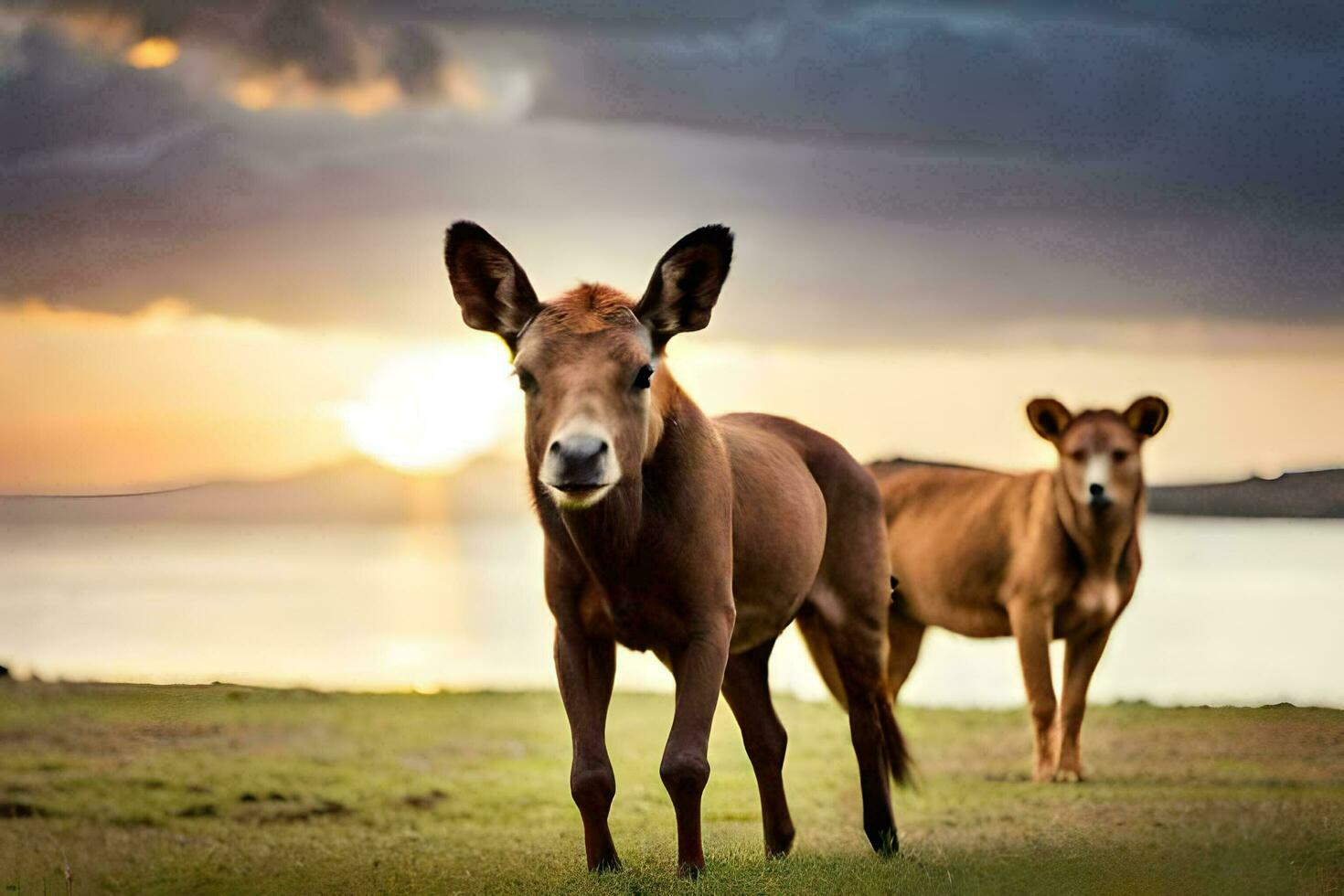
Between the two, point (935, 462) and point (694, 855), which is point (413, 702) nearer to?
point (935, 462)

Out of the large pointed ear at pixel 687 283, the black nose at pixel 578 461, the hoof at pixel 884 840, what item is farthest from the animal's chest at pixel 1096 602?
the black nose at pixel 578 461

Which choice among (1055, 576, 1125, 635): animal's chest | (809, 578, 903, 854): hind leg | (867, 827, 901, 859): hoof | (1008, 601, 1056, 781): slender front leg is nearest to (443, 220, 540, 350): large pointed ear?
(809, 578, 903, 854): hind leg

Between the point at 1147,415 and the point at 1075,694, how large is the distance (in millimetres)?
2582

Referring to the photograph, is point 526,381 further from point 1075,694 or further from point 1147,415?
point 1075,694

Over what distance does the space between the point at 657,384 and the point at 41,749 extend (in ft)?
25.2

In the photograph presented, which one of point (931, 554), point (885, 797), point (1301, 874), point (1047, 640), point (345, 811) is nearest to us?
point (1301, 874)

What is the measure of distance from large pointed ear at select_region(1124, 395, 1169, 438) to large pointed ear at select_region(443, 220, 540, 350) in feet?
24.5

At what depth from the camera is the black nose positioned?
6773 millimetres

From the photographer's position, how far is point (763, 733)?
376 inches

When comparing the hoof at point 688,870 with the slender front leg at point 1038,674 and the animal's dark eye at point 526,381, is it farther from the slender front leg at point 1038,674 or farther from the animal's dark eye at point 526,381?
the slender front leg at point 1038,674

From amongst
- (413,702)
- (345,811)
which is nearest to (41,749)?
(345,811)

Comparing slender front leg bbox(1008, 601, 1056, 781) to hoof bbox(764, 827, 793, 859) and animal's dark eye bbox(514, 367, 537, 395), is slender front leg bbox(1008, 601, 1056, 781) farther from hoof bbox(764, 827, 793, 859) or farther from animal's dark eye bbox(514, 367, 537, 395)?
animal's dark eye bbox(514, 367, 537, 395)

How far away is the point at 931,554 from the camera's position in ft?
50.4

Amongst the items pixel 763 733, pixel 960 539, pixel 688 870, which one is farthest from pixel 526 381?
pixel 960 539
